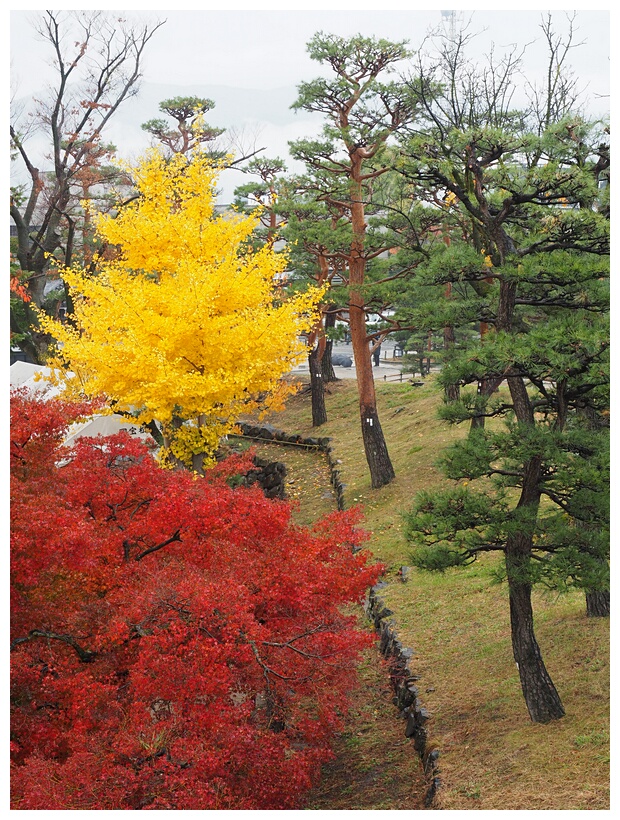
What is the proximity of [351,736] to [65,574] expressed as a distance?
13.8 ft

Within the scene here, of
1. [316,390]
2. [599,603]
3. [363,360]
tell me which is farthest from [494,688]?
[316,390]

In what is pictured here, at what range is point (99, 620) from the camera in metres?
6.89

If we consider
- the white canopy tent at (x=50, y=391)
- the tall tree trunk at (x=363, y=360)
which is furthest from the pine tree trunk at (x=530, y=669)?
the white canopy tent at (x=50, y=391)

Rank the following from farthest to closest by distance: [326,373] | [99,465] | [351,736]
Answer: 1. [326,373]
2. [351,736]
3. [99,465]

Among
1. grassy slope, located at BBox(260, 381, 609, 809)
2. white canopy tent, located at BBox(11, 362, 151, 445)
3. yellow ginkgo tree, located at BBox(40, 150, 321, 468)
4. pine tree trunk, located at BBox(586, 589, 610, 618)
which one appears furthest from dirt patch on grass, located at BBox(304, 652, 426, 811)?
white canopy tent, located at BBox(11, 362, 151, 445)

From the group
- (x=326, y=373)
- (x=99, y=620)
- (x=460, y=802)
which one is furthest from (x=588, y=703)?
(x=326, y=373)

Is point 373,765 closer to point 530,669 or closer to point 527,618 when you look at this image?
point 530,669

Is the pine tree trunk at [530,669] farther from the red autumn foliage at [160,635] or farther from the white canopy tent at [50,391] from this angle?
the white canopy tent at [50,391]

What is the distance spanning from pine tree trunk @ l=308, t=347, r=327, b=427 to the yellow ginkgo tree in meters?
9.48

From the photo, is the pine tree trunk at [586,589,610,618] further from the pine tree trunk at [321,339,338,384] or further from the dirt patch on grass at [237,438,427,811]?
the pine tree trunk at [321,339,338,384]

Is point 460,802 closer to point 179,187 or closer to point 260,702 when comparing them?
point 260,702

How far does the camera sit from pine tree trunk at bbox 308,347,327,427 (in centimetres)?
2400

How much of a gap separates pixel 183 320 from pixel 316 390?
41.7 ft

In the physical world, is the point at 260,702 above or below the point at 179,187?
below
